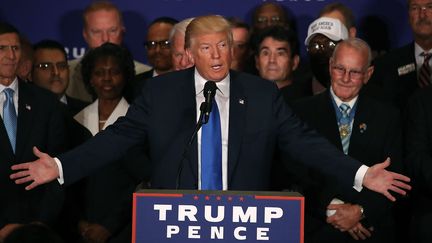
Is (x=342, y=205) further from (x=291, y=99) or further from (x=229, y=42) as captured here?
(x=229, y=42)

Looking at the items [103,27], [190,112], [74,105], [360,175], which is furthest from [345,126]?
[103,27]

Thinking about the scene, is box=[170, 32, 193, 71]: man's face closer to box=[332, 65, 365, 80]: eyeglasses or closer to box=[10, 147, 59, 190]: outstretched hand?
box=[332, 65, 365, 80]: eyeglasses

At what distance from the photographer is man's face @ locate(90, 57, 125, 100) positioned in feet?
17.3

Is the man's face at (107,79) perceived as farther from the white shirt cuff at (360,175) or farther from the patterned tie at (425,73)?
the white shirt cuff at (360,175)

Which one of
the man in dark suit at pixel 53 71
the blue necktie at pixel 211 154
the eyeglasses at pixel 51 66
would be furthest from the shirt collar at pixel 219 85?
the eyeglasses at pixel 51 66

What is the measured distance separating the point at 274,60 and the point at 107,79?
0.97 meters

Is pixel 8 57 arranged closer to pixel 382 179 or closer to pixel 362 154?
pixel 362 154

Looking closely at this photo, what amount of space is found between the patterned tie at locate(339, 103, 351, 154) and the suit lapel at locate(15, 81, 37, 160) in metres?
1.53

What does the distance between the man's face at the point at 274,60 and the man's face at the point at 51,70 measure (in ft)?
3.92

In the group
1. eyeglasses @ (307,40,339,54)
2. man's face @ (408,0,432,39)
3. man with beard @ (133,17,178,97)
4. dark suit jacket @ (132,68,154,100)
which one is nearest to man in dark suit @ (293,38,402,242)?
eyeglasses @ (307,40,339,54)

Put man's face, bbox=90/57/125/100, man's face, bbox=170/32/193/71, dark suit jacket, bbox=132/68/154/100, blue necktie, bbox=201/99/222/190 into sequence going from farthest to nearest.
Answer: dark suit jacket, bbox=132/68/154/100
man's face, bbox=90/57/125/100
man's face, bbox=170/32/193/71
blue necktie, bbox=201/99/222/190

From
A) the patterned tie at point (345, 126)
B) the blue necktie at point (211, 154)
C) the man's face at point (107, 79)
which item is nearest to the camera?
the blue necktie at point (211, 154)

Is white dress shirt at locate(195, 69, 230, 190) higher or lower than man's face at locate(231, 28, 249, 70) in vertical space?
lower

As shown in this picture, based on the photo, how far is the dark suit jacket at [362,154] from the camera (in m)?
4.60
